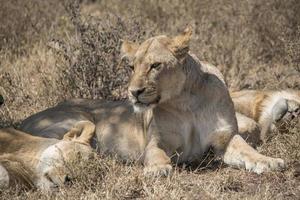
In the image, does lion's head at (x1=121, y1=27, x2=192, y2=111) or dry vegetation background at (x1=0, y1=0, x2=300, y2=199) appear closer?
dry vegetation background at (x1=0, y1=0, x2=300, y2=199)

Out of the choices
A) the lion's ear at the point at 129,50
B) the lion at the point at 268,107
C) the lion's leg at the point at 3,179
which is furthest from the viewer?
the lion at the point at 268,107

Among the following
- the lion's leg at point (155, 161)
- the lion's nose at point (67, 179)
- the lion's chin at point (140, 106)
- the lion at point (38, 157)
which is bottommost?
the lion's leg at point (155, 161)

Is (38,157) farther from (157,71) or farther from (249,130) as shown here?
(249,130)

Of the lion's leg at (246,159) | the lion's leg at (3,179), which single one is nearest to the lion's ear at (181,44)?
the lion's leg at (246,159)

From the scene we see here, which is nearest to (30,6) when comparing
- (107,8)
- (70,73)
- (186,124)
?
(107,8)

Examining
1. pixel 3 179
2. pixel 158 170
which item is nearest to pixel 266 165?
pixel 158 170

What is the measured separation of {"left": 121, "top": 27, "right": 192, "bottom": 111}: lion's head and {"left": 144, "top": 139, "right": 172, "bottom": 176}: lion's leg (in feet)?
1.29

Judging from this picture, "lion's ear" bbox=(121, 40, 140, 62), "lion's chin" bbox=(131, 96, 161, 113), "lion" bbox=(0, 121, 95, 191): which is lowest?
"lion" bbox=(0, 121, 95, 191)

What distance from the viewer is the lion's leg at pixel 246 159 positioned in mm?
5516

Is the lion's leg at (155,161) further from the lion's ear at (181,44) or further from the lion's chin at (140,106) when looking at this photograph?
the lion's ear at (181,44)

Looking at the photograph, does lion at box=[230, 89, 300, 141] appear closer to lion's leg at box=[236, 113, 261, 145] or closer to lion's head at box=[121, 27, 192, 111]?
lion's leg at box=[236, 113, 261, 145]

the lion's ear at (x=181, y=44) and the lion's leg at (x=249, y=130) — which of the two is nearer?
the lion's ear at (x=181, y=44)

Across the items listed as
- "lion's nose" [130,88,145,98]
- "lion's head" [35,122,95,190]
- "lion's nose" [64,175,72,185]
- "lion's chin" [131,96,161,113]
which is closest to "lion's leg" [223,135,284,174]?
"lion's chin" [131,96,161,113]

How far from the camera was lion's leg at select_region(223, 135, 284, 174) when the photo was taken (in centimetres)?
552
